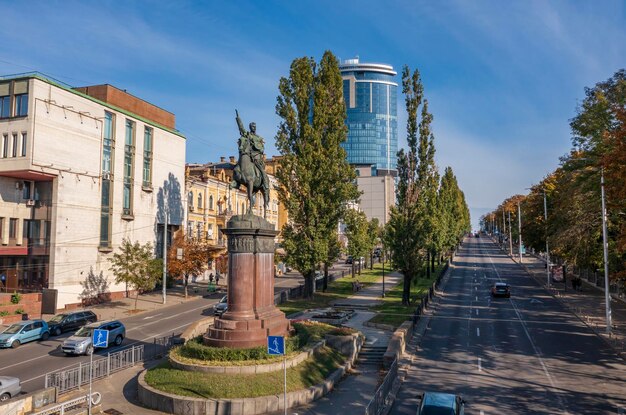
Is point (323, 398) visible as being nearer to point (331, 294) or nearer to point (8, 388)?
point (8, 388)

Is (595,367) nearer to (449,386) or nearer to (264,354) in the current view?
(449,386)

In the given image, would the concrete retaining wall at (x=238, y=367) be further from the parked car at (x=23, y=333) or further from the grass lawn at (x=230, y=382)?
the parked car at (x=23, y=333)

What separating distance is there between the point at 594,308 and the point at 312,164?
25644 mm

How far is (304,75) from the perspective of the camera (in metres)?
42.8

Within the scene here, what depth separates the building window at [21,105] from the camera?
128 feet

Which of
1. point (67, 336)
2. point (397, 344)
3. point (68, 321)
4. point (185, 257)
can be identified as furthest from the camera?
point (185, 257)

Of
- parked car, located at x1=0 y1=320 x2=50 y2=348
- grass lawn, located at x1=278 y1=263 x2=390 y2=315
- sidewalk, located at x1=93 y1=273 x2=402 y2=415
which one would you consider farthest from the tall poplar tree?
parked car, located at x1=0 y1=320 x2=50 y2=348

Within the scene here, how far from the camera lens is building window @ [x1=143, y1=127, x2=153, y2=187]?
51594 millimetres

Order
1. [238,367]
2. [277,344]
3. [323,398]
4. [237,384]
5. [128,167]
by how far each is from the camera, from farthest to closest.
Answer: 1. [128,167]
2. [238,367]
3. [323,398]
4. [237,384]
5. [277,344]

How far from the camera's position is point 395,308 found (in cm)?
3884

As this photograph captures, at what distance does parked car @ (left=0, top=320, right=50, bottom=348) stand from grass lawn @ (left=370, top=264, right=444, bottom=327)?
20650 millimetres

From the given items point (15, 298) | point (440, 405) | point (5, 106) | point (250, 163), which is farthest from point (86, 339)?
point (5, 106)

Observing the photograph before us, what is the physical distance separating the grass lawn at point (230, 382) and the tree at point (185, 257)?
91.8ft

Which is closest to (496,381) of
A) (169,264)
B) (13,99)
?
(169,264)
